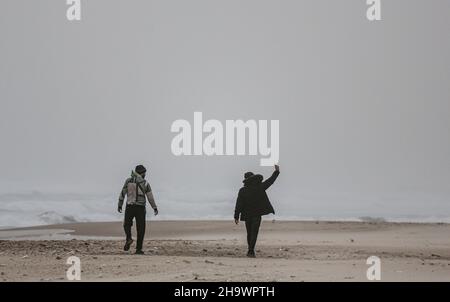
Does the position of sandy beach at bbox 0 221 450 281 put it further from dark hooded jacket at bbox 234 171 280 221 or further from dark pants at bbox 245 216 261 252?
dark hooded jacket at bbox 234 171 280 221

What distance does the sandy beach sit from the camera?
12.8m

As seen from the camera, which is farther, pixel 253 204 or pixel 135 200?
pixel 253 204

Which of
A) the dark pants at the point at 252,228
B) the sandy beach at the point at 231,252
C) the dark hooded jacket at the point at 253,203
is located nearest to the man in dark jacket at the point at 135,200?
→ the sandy beach at the point at 231,252

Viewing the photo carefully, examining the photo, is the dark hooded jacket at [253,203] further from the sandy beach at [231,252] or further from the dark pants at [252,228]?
the sandy beach at [231,252]

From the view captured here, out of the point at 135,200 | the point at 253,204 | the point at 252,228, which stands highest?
the point at 135,200

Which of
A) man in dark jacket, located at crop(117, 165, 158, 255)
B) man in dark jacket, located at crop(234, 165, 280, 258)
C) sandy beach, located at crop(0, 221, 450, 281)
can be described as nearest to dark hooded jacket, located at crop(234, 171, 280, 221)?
man in dark jacket, located at crop(234, 165, 280, 258)

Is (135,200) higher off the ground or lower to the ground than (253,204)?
higher

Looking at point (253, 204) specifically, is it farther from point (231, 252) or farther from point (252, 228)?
point (231, 252)

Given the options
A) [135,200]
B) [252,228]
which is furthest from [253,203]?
[135,200]

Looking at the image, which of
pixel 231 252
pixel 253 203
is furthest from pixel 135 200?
pixel 253 203

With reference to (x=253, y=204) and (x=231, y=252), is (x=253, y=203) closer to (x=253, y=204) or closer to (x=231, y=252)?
(x=253, y=204)

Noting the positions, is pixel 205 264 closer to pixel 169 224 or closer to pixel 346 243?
pixel 346 243

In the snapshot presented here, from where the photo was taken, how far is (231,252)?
56.4 feet
